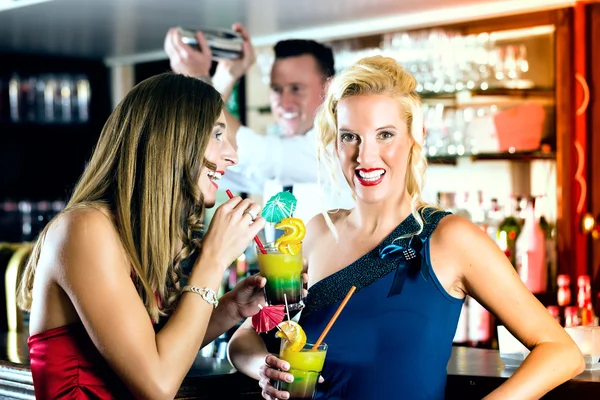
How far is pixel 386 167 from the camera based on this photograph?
2.22 meters

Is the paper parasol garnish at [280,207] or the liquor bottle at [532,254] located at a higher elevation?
the paper parasol garnish at [280,207]

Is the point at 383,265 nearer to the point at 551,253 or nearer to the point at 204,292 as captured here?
the point at 204,292

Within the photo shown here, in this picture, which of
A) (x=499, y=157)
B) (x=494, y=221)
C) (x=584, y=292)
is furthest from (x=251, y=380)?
(x=499, y=157)

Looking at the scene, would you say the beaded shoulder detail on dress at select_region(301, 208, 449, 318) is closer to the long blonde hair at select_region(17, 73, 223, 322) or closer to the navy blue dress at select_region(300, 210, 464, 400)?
the navy blue dress at select_region(300, 210, 464, 400)

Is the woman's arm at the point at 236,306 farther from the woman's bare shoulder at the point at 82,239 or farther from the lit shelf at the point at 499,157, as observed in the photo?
the lit shelf at the point at 499,157

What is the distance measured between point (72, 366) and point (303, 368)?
0.53m

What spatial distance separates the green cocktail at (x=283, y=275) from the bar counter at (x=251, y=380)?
1.72ft

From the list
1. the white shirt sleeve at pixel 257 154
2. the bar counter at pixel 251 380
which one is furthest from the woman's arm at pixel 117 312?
the white shirt sleeve at pixel 257 154

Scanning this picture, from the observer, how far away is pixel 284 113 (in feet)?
14.2

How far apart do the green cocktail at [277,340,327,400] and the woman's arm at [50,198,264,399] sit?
22 centimetres

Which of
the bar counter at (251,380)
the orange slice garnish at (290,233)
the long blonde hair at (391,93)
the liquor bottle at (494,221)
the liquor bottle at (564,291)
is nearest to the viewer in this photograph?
the orange slice garnish at (290,233)

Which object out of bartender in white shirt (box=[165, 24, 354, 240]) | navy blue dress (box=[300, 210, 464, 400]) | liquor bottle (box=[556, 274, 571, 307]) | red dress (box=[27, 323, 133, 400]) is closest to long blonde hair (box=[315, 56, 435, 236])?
navy blue dress (box=[300, 210, 464, 400])

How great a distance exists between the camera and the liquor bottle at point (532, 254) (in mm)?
4371

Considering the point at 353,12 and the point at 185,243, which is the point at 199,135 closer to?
the point at 185,243
